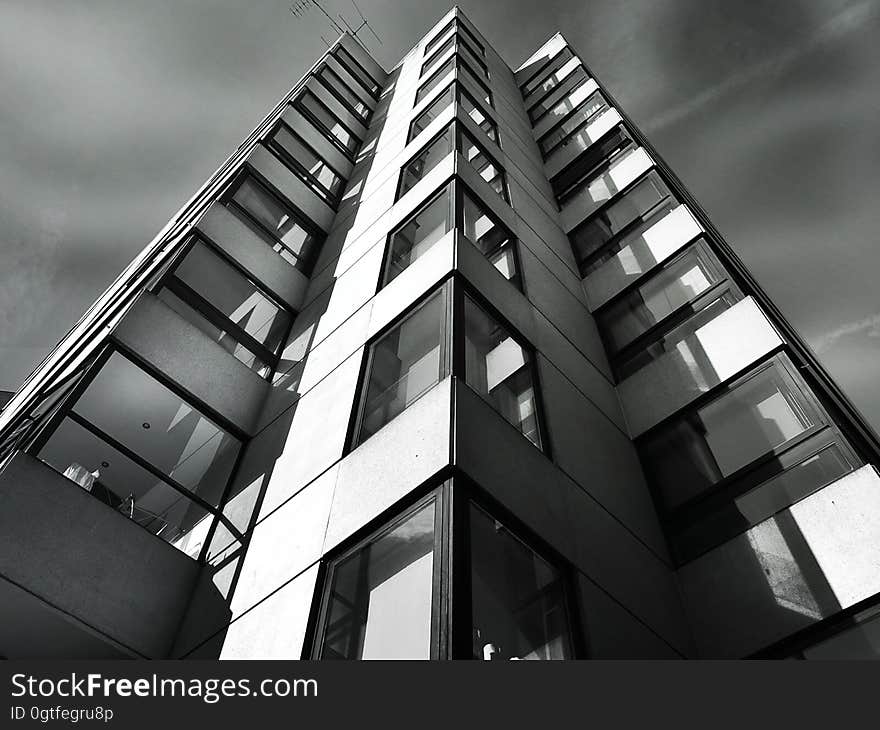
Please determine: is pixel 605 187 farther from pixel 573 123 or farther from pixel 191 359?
pixel 191 359

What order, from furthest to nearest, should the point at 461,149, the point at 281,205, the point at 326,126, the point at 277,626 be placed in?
the point at 326,126 < the point at 281,205 < the point at 461,149 < the point at 277,626

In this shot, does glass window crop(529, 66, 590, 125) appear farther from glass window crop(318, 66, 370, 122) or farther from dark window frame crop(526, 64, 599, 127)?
glass window crop(318, 66, 370, 122)

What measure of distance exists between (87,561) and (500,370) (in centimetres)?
609

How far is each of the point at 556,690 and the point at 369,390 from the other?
17.1ft

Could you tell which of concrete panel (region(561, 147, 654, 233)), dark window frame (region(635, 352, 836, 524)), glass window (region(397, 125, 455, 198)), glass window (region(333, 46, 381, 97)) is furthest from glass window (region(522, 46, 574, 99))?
dark window frame (region(635, 352, 836, 524))

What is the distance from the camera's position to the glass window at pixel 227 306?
12.6 meters

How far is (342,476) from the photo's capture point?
840 centimetres

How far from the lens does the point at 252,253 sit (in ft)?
48.0

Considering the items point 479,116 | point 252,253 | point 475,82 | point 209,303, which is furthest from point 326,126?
point 209,303

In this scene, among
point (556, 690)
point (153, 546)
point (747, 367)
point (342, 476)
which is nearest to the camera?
point (556, 690)

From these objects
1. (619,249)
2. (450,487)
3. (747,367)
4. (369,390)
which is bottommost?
(450,487)

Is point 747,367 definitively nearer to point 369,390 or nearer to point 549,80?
point 369,390

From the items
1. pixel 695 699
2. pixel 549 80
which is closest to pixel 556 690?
pixel 695 699

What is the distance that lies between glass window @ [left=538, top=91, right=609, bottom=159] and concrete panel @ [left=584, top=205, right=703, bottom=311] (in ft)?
27.1
